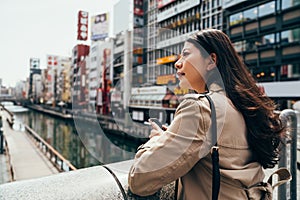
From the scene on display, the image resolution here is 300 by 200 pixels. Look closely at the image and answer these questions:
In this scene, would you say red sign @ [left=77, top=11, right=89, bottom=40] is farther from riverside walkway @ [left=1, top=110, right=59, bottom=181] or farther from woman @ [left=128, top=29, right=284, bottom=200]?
riverside walkway @ [left=1, top=110, right=59, bottom=181]

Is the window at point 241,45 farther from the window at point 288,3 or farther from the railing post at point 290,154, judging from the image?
the railing post at point 290,154

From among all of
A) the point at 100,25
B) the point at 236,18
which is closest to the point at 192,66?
the point at 236,18

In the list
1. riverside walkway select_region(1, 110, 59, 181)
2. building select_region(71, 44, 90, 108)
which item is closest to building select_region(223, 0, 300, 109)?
riverside walkway select_region(1, 110, 59, 181)

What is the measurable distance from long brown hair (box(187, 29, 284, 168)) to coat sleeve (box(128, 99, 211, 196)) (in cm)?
12

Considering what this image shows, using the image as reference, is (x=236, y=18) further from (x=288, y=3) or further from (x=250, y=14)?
(x=288, y=3)

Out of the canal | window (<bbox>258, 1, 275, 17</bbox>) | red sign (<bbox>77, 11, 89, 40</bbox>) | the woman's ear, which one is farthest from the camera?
window (<bbox>258, 1, 275, 17</bbox>)

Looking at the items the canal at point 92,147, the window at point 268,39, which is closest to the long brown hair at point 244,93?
the canal at point 92,147

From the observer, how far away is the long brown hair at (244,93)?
45 centimetres

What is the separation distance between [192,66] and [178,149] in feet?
0.59

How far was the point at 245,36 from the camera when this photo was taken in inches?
353

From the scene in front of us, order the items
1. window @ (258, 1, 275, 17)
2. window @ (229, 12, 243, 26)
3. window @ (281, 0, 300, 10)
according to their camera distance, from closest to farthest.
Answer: window @ (281, 0, 300, 10) → window @ (258, 1, 275, 17) → window @ (229, 12, 243, 26)

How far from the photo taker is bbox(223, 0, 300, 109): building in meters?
7.38

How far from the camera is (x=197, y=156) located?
1.21 feet

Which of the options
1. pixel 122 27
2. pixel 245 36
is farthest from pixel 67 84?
pixel 122 27
